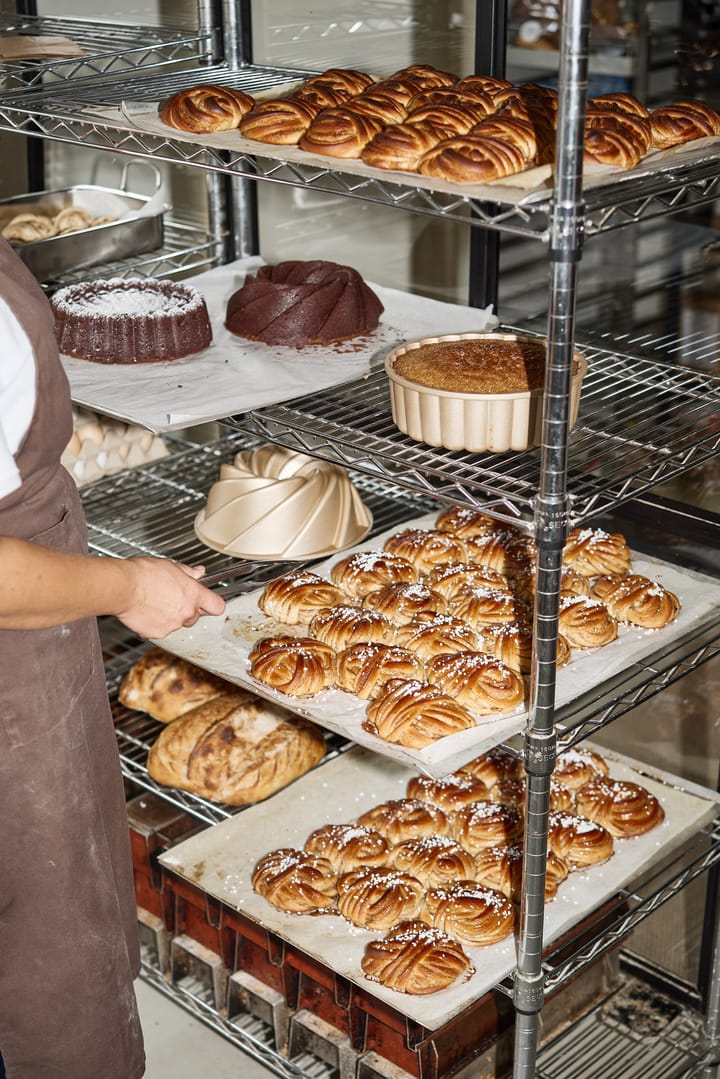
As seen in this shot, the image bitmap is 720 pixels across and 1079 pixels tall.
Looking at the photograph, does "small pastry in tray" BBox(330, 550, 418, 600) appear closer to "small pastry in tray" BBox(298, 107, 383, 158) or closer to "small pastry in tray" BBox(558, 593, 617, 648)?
"small pastry in tray" BBox(558, 593, 617, 648)

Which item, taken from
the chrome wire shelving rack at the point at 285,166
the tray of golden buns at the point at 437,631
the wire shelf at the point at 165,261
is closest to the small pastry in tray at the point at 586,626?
the tray of golden buns at the point at 437,631

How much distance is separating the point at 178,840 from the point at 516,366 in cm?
115

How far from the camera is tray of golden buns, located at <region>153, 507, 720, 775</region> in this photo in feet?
6.32

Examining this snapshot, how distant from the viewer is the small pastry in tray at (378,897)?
212 centimetres

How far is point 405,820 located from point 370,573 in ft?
1.43

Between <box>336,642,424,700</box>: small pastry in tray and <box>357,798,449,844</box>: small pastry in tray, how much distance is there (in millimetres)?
378

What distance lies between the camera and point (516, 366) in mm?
1942

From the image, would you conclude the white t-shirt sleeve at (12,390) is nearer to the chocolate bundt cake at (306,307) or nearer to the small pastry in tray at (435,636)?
the small pastry in tray at (435,636)

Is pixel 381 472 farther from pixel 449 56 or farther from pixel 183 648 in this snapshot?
pixel 449 56

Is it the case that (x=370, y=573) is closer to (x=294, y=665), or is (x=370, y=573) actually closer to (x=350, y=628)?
(x=350, y=628)

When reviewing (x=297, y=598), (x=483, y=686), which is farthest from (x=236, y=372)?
(x=483, y=686)

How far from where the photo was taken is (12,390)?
154cm

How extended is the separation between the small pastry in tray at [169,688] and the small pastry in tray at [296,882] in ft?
1.54

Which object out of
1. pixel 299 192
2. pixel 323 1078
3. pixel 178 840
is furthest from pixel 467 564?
pixel 299 192
